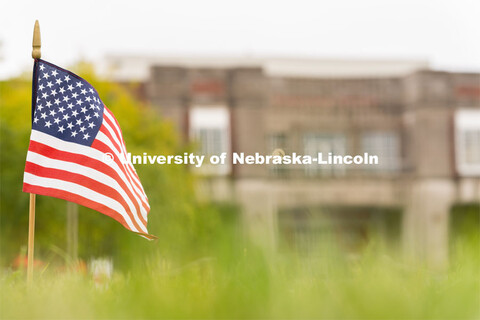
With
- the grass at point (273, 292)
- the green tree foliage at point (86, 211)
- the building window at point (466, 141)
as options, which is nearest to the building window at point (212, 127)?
the green tree foliage at point (86, 211)

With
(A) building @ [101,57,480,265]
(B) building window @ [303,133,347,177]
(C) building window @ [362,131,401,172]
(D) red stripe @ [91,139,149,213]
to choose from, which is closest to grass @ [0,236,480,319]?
(D) red stripe @ [91,139,149,213]

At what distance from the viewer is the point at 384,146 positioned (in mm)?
34125

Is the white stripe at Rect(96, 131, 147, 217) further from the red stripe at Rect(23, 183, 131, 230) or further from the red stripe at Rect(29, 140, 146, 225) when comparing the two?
the red stripe at Rect(23, 183, 131, 230)

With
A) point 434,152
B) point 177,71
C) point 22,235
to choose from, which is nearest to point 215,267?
point 22,235

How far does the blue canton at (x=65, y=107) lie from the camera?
5508 mm

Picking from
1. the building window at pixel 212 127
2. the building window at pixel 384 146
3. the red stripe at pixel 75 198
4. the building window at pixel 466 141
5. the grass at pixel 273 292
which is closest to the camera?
the grass at pixel 273 292

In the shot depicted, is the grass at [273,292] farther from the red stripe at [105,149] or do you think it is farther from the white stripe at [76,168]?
the red stripe at [105,149]

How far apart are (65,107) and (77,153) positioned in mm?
391

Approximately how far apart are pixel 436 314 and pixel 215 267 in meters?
0.90

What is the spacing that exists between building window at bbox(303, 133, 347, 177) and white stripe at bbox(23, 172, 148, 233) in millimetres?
27891

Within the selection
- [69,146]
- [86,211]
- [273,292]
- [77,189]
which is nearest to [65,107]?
[69,146]

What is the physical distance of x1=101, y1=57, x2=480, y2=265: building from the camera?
3141 cm

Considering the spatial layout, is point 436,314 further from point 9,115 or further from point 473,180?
point 473,180

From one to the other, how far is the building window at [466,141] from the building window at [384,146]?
2.77 metres
